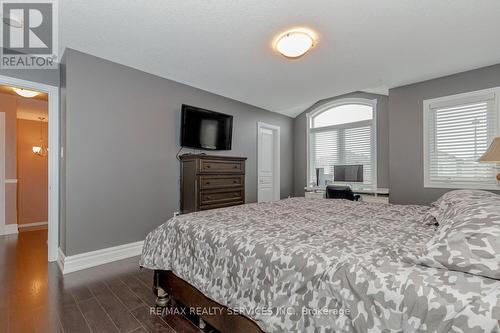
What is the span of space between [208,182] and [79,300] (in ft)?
6.15

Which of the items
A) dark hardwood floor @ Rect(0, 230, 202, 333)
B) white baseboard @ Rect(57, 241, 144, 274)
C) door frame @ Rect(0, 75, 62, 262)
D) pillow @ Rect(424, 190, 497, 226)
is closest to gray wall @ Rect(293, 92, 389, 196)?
pillow @ Rect(424, 190, 497, 226)

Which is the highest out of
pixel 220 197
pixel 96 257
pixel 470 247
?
pixel 470 247

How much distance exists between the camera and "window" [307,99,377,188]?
466cm

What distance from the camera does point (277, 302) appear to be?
43.3 inches

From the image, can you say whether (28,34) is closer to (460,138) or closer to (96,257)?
(96,257)

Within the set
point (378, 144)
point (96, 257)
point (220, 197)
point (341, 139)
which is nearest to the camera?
point (96, 257)

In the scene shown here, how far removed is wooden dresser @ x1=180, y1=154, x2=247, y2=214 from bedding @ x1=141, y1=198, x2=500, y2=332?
1.44 metres

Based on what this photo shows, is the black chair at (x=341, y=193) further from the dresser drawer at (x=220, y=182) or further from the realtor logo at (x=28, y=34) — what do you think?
the realtor logo at (x=28, y=34)

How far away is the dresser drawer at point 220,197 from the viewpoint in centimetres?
333

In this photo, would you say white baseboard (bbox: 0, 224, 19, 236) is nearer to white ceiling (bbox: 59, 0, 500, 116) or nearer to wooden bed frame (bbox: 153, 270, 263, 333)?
white ceiling (bbox: 59, 0, 500, 116)

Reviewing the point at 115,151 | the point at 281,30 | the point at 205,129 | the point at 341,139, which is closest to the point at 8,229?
the point at 115,151

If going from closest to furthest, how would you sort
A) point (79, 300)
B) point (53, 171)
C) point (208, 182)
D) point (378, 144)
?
1. point (79, 300)
2. point (53, 171)
3. point (208, 182)
4. point (378, 144)

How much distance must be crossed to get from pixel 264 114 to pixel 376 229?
4000 mm

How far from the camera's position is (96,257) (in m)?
2.72
